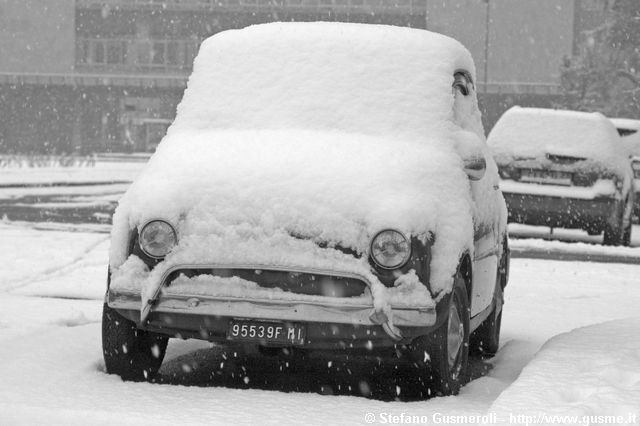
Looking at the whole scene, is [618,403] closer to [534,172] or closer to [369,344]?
[369,344]

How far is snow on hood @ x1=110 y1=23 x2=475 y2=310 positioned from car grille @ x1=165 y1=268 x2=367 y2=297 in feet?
0.28

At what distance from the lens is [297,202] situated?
19.5ft

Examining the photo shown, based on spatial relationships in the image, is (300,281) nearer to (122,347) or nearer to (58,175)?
(122,347)

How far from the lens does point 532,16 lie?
71188mm

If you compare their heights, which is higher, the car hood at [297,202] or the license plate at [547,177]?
the car hood at [297,202]

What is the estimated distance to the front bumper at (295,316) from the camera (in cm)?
571

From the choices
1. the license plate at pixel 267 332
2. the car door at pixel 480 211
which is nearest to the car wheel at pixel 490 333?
the car door at pixel 480 211

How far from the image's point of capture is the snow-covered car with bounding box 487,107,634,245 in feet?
51.0

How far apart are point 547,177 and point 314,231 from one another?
1016 centimetres

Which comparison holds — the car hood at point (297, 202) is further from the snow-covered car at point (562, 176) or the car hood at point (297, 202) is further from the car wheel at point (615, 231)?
the car wheel at point (615, 231)

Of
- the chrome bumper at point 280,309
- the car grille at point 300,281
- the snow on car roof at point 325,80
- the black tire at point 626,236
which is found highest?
the snow on car roof at point 325,80

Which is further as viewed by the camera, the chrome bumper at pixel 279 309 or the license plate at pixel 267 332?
the license plate at pixel 267 332

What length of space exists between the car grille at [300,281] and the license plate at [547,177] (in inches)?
399

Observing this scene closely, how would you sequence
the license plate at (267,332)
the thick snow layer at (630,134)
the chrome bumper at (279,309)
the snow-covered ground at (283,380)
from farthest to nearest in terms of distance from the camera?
the thick snow layer at (630,134) < the license plate at (267,332) < the chrome bumper at (279,309) < the snow-covered ground at (283,380)
